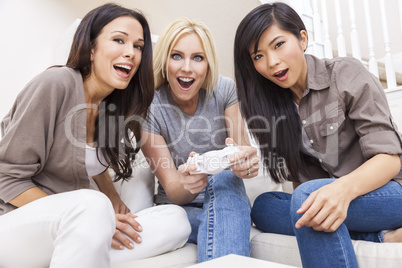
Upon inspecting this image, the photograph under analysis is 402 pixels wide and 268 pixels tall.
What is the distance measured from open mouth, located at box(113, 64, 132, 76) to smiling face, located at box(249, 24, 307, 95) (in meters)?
0.40

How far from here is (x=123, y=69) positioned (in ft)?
3.71

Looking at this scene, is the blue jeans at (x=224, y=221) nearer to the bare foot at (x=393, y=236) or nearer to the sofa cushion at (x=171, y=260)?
the sofa cushion at (x=171, y=260)

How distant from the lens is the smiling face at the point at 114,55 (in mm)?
1067

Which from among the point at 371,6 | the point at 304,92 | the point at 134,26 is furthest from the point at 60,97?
the point at 371,6

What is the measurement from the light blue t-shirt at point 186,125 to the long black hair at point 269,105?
194 millimetres

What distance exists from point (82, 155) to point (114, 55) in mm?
323

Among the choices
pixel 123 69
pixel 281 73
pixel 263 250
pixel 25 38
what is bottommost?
pixel 263 250

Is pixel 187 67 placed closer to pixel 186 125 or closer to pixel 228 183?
pixel 186 125

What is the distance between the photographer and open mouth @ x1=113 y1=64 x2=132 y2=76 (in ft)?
3.59

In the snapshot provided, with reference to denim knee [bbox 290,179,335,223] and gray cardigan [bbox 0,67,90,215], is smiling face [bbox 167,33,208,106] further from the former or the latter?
denim knee [bbox 290,179,335,223]

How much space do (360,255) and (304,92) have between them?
0.49 metres

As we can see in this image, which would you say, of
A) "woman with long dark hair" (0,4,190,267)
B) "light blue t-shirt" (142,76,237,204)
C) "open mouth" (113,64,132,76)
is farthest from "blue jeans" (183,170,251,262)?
"open mouth" (113,64,132,76)

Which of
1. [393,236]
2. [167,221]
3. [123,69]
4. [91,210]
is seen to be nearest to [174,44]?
[123,69]

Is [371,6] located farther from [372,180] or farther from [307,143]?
[372,180]
